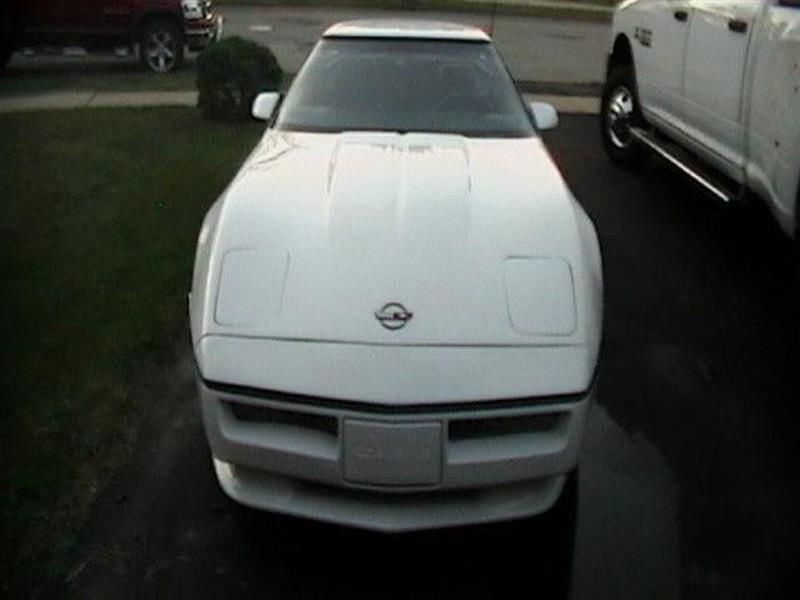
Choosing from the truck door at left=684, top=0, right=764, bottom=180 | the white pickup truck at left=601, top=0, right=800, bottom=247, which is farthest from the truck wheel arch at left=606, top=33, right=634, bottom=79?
the truck door at left=684, top=0, right=764, bottom=180

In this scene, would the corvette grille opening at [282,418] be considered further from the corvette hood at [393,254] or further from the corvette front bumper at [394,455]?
the corvette hood at [393,254]

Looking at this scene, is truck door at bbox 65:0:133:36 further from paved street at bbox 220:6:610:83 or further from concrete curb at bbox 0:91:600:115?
paved street at bbox 220:6:610:83

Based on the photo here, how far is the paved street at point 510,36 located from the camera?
15.0 m

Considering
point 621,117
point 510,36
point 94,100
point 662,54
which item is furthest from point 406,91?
A: point 510,36

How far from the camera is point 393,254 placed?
350 centimetres

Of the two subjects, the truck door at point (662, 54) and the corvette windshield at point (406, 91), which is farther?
the truck door at point (662, 54)

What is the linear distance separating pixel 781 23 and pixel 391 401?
10.2 ft

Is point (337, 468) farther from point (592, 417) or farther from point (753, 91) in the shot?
point (753, 91)

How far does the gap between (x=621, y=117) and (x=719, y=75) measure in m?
2.39

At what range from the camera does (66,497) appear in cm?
362

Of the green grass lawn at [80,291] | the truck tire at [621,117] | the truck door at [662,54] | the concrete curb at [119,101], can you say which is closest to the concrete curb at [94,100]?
the concrete curb at [119,101]

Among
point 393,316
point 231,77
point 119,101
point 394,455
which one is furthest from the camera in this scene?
point 119,101

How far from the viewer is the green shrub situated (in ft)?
32.4

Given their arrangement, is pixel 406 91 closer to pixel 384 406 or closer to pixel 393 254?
pixel 393 254
